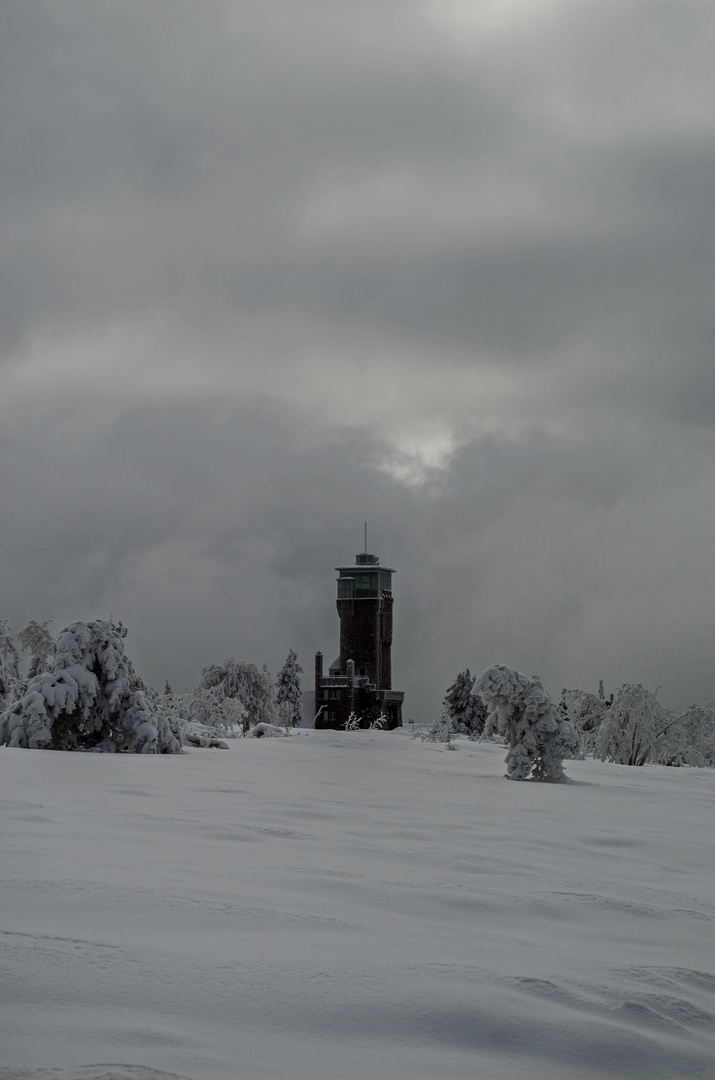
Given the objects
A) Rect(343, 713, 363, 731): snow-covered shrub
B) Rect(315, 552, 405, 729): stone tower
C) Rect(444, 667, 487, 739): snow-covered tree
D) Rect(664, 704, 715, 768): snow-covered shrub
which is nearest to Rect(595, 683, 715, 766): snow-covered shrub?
Rect(664, 704, 715, 768): snow-covered shrub

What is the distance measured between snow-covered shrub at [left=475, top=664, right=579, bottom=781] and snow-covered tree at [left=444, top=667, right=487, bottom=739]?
132ft

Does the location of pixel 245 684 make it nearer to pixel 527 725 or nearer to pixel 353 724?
pixel 353 724

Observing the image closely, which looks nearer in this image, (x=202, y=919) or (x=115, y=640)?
(x=202, y=919)

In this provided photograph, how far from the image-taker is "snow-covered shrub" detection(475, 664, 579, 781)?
12.7 metres

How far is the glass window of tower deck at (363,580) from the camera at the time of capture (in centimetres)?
7556

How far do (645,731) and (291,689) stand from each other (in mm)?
43184

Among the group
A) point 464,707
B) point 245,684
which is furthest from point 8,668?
point 464,707

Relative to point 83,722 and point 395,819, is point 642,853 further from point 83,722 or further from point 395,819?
point 83,722

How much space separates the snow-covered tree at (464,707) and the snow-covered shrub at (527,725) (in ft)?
132

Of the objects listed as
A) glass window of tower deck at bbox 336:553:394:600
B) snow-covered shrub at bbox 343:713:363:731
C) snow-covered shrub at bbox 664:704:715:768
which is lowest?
snow-covered shrub at bbox 343:713:363:731

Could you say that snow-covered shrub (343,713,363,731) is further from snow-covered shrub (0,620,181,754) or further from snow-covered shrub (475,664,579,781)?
snow-covered shrub (475,664,579,781)

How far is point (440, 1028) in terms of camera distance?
2160mm

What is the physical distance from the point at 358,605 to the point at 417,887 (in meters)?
71.5

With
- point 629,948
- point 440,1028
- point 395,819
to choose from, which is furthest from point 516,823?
point 440,1028
